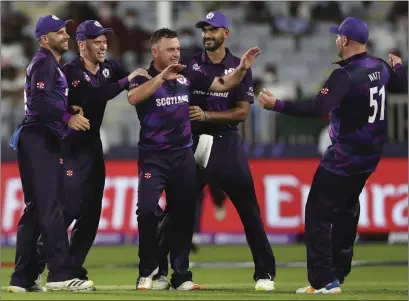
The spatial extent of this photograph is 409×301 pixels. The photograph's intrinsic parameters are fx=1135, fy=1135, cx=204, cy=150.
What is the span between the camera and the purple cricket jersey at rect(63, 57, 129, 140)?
1035 centimetres

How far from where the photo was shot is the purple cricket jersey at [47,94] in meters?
9.88

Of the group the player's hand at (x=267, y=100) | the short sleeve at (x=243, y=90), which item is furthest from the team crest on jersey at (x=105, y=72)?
the player's hand at (x=267, y=100)

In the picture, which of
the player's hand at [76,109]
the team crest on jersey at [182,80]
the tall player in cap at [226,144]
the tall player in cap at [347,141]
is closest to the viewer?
the tall player in cap at [347,141]

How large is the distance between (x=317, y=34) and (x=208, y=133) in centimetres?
1266

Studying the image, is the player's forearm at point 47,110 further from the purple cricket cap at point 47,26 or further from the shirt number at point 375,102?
the shirt number at point 375,102

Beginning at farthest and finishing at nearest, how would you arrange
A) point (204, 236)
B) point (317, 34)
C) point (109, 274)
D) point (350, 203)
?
1. point (317, 34)
2. point (204, 236)
3. point (109, 274)
4. point (350, 203)

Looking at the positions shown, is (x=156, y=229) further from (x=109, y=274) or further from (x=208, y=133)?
(x=109, y=274)

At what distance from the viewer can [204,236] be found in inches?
712

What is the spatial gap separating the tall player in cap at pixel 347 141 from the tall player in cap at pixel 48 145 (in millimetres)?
1877

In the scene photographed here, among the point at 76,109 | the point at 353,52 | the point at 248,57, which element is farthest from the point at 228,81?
the point at 76,109

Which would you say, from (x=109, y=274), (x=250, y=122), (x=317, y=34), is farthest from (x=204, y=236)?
(x=317, y=34)

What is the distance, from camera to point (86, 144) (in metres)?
10.6

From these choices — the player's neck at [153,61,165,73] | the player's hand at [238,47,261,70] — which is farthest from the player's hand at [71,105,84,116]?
the player's hand at [238,47,261,70]

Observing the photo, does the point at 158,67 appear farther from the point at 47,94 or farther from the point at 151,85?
the point at 47,94
